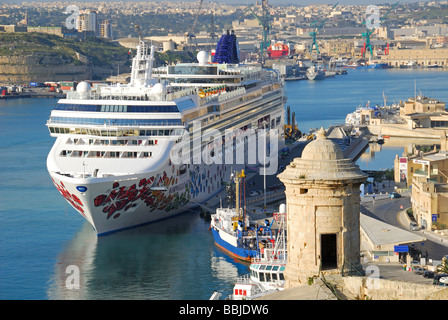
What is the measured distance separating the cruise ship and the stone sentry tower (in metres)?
16.9

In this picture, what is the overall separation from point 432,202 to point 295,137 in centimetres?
2619

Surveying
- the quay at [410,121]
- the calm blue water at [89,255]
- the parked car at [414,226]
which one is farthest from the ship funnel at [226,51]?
the parked car at [414,226]

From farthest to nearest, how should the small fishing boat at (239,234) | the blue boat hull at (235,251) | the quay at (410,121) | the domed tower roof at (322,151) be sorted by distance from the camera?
the quay at (410,121) < the small fishing boat at (239,234) < the blue boat hull at (235,251) < the domed tower roof at (322,151)

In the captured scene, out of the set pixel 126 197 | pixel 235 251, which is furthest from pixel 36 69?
pixel 235 251

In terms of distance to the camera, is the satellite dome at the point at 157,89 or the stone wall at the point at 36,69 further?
the stone wall at the point at 36,69

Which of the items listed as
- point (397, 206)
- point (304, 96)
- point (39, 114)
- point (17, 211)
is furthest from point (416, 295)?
point (304, 96)

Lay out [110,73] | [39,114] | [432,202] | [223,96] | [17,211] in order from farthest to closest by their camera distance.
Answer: [110,73]
[39,114]
[223,96]
[17,211]
[432,202]

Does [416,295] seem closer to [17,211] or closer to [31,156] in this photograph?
[17,211]

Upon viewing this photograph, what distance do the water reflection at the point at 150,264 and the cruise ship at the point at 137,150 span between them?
2.32 feet

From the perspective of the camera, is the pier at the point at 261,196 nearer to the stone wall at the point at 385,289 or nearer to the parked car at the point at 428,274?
the parked car at the point at 428,274

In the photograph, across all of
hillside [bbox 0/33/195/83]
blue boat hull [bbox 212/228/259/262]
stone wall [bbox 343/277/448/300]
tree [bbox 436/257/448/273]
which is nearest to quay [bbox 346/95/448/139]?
blue boat hull [bbox 212/228/259/262]

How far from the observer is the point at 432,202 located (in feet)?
75.0

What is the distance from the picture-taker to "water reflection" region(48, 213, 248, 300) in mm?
19641

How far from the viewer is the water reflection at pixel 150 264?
19.6 meters
